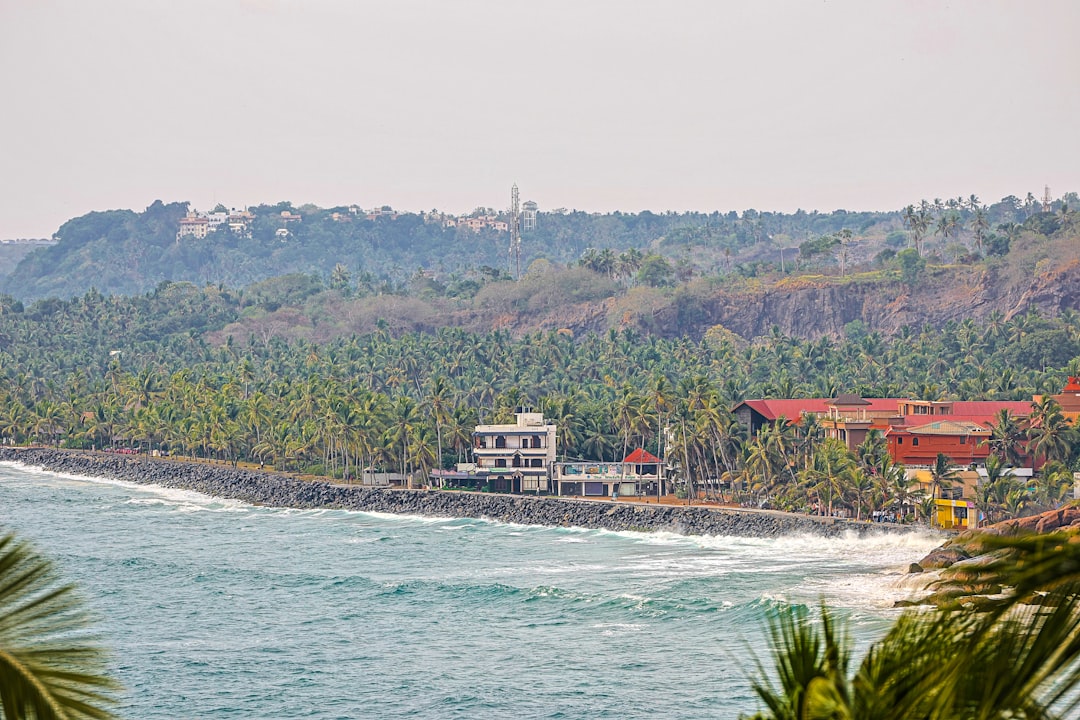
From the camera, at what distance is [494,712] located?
47.2 meters

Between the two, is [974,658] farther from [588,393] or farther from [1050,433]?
[588,393]

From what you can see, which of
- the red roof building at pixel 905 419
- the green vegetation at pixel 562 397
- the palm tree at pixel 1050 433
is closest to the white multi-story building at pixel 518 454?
the green vegetation at pixel 562 397

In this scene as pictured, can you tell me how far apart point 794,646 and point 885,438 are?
82590mm

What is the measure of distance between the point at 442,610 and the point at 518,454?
33.4 metres

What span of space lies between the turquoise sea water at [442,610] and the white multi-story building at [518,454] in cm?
732

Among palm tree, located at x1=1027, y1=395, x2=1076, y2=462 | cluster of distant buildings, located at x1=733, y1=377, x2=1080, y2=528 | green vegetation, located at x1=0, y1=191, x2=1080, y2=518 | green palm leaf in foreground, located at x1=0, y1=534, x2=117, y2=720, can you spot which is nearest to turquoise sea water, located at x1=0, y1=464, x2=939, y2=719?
cluster of distant buildings, located at x1=733, y1=377, x2=1080, y2=528

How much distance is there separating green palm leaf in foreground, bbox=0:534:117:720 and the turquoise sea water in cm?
2961

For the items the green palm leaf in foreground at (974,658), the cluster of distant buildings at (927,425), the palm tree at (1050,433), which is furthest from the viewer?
the palm tree at (1050,433)

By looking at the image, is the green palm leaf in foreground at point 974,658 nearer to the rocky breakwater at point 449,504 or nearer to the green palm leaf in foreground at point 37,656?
the green palm leaf in foreground at point 37,656

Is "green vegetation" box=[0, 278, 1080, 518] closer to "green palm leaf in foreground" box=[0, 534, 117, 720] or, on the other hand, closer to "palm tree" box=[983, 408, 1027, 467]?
"palm tree" box=[983, 408, 1027, 467]

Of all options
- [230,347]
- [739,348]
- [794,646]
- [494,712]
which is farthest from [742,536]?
[230,347]

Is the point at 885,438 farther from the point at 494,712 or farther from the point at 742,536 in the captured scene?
the point at 494,712

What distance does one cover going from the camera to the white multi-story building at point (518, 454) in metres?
96.4

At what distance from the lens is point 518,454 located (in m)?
96.8
